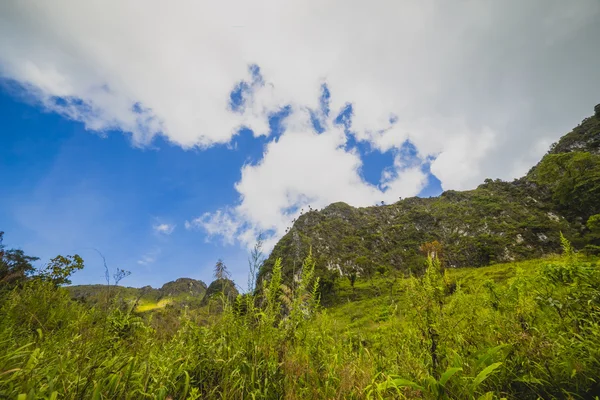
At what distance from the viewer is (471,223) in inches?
2697

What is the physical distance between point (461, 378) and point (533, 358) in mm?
1096

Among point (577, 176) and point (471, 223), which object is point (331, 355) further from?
point (471, 223)

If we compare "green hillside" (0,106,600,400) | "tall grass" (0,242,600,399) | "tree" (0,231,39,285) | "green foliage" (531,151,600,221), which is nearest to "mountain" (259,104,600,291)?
"green foliage" (531,151,600,221)

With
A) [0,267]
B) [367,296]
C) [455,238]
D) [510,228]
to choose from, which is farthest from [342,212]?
[0,267]

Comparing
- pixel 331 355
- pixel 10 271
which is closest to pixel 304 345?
pixel 331 355

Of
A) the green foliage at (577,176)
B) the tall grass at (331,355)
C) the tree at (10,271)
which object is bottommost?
the tall grass at (331,355)

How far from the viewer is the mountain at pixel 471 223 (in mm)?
45875

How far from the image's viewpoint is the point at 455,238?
67.0 meters

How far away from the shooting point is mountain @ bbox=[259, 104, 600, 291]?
151 ft

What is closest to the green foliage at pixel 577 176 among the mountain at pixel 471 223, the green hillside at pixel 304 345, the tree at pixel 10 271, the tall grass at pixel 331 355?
the mountain at pixel 471 223

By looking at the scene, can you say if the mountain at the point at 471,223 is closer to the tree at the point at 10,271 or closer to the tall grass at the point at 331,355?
the tree at the point at 10,271

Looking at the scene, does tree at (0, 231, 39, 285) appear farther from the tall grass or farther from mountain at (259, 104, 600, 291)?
mountain at (259, 104, 600, 291)

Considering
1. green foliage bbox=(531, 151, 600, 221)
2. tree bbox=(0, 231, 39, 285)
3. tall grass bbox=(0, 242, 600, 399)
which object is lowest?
tall grass bbox=(0, 242, 600, 399)

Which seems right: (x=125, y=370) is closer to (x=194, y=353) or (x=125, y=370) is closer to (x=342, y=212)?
(x=194, y=353)
